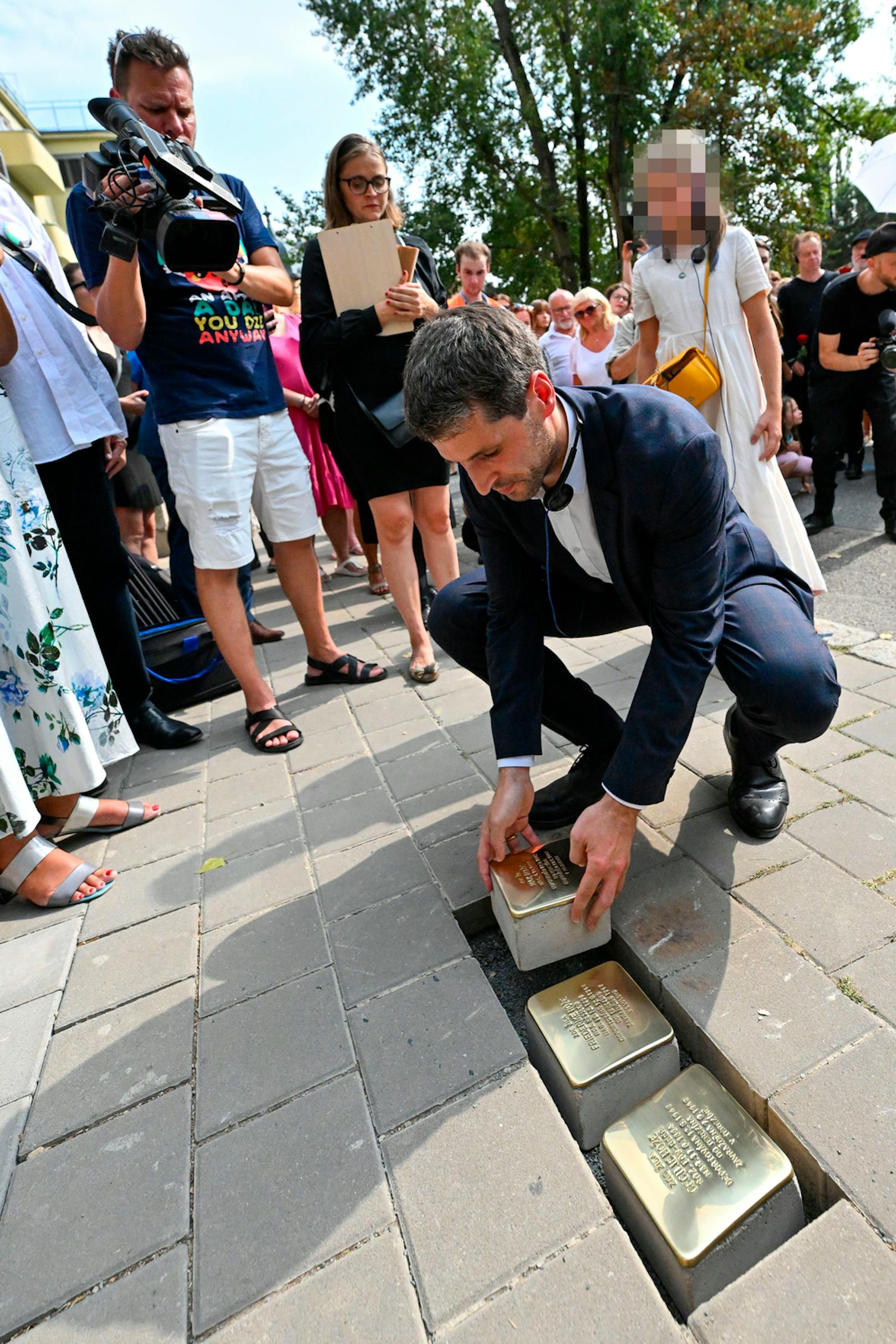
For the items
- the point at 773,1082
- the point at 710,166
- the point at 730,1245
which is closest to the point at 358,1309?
the point at 730,1245

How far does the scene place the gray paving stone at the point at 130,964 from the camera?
5.64 ft

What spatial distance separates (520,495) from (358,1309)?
4.60 feet

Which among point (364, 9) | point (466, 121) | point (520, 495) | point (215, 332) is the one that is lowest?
point (520, 495)

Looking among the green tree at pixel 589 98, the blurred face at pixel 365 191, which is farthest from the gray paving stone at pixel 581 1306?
the green tree at pixel 589 98

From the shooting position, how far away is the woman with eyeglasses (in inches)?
118

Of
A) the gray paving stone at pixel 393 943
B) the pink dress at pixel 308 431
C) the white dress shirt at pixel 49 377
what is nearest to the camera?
the gray paving stone at pixel 393 943

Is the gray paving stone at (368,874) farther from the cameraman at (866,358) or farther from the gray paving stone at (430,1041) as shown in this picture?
the cameraman at (866,358)

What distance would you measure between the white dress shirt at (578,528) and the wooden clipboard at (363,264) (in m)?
1.74

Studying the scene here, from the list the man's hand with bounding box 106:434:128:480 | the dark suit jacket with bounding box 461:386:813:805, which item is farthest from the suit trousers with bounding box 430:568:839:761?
the man's hand with bounding box 106:434:128:480

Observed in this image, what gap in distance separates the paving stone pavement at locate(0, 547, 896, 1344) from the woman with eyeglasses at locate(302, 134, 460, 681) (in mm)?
1292

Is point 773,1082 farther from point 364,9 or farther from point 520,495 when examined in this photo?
point 364,9

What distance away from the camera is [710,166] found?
245 cm

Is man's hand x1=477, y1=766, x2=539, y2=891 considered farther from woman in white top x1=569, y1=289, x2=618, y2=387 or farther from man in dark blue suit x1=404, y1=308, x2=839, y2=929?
woman in white top x1=569, y1=289, x2=618, y2=387

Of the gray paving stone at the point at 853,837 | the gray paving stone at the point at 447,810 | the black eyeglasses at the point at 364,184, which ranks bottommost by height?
the gray paving stone at the point at 447,810
